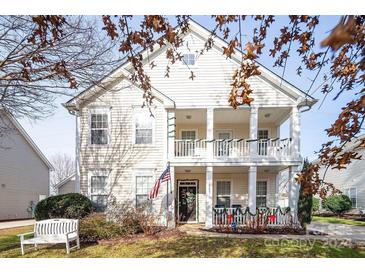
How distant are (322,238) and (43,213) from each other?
22.0 feet

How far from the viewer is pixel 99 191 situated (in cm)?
849

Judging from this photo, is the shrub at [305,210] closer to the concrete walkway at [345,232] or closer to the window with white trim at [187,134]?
the concrete walkway at [345,232]

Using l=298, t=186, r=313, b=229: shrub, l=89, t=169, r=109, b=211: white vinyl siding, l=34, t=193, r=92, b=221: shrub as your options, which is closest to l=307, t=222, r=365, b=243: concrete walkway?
l=298, t=186, r=313, b=229: shrub

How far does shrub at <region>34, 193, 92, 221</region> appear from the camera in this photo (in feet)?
22.7

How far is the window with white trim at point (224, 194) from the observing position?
32.8ft

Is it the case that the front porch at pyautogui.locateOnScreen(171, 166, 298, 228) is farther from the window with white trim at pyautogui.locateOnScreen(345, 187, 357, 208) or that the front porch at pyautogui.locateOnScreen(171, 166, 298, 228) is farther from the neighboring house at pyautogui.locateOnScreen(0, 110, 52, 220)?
the neighboring house at pyautogui.locateOnScreen(0, 110, 52, 220)

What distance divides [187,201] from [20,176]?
955 cm

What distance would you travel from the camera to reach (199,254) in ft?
16.5

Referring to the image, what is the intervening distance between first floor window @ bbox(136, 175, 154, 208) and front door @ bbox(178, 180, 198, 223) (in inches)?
70.2

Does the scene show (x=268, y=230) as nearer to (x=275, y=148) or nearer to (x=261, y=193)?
(x=275, y=148)

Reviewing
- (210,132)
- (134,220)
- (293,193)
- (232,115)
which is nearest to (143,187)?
(134,220)

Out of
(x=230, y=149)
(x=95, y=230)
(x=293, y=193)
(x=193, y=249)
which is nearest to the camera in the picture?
(x=193, y=249)
